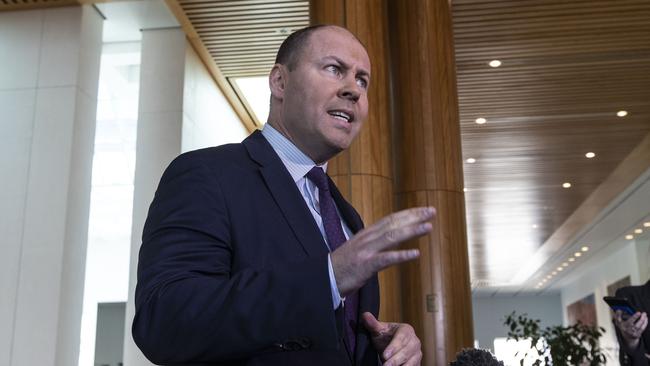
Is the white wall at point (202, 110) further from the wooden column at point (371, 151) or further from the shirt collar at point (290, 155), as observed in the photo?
the shirt collar at point (290, 155)

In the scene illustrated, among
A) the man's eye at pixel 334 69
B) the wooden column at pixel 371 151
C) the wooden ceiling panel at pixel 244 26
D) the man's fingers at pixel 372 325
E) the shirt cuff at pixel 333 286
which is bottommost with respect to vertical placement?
the man's fingers at pixel 372 325

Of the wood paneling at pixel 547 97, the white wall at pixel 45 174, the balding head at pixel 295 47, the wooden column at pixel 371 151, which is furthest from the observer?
the wood paneling at pixel 547 97

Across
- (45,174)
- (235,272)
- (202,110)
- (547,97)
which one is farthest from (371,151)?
(547,97)

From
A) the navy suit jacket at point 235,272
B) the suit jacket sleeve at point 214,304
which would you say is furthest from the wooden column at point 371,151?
the suit jacket sleeve at point 214,304

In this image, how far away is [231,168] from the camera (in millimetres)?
1283

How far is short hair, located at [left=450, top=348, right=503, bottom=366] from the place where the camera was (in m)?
1.79

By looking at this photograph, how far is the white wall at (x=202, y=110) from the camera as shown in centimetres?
849

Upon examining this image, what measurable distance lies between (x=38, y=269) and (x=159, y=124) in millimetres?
2174

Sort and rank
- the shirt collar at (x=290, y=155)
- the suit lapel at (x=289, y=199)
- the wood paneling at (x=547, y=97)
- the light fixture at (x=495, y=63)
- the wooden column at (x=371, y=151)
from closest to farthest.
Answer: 1. the suit lapel at (x=289, y=199)
2. the shirt collar at (x=290, y=155)
3. the wooden column at (x=371, y=151)
4. the wood paneling at (x=547, y=97)
5. the light fixture at (x=495, y=63)

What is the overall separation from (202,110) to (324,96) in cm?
779

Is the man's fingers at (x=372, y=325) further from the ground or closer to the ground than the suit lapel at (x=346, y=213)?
closer to the ground

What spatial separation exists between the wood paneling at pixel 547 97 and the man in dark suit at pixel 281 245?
672 centimetres

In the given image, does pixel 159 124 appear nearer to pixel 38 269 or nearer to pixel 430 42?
pixel 38 269

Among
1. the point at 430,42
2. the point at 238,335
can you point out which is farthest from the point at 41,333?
the point at 238,335
